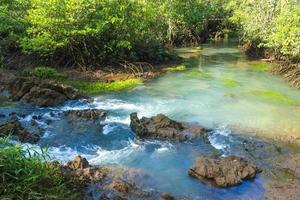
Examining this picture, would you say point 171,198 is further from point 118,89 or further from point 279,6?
point 279,6

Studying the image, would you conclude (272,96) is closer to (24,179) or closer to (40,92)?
(40,92)

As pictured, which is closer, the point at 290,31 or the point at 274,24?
the point at 290,31

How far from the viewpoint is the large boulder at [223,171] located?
9227mm

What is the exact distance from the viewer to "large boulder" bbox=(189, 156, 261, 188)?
363 inches

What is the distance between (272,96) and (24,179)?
12415 millimetres

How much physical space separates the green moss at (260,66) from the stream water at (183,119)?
1.21 metres

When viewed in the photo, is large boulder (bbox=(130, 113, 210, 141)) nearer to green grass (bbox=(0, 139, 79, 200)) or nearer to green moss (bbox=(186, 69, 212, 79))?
green grass (bbox=(0, 139, 79, 200))

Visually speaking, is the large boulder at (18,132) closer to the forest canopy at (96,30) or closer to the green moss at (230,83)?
the forest canopy at (96,30)

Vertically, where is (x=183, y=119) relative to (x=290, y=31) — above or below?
below

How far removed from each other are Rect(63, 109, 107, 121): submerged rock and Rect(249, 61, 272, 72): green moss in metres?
11.8

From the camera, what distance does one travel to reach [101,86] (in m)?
18.1

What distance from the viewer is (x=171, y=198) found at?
27.7 feet

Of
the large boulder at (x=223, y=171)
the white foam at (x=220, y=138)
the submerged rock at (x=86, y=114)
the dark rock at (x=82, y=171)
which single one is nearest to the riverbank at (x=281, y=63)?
the white foam at (x=220, y=138)

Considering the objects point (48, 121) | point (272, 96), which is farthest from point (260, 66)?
point (48, 121)
